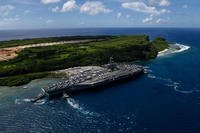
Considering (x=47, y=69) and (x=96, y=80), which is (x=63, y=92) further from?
(x=47, y=69)

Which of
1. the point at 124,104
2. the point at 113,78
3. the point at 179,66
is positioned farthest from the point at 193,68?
the point at 124,104

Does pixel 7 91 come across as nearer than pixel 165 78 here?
Yes

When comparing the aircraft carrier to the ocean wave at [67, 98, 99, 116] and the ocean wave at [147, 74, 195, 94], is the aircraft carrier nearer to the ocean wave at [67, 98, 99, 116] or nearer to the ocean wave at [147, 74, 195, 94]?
the ocean wave at [67, 98, 99, 116]

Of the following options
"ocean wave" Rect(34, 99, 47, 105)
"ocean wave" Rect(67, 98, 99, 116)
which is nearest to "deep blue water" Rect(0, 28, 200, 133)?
"ocean wave" Rect(67, 98, 99, 116)

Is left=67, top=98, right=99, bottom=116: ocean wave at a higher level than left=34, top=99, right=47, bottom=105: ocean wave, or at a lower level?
lower

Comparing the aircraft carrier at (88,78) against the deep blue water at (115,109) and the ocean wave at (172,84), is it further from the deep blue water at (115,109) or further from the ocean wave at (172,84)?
the ocean wave at (172,84)

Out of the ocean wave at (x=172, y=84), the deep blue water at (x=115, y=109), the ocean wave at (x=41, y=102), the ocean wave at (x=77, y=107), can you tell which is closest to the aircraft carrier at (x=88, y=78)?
the ocean wave at (x=41, y=102)
